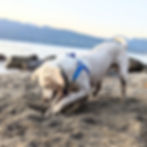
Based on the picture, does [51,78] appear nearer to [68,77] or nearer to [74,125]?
[68,77]

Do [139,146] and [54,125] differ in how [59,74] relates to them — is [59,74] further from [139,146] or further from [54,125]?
[139,146]

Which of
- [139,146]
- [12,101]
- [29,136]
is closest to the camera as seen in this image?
[139,146]

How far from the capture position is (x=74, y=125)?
2.71 meters

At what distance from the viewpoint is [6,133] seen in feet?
8.05

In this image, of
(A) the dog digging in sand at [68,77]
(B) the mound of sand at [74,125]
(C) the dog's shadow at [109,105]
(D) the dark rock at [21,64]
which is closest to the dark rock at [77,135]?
(B) the mound of sand at [74,125]

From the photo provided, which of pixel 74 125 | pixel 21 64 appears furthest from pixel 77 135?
pixel 21 64

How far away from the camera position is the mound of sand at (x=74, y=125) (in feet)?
7.39

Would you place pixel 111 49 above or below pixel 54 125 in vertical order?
above

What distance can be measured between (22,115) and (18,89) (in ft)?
6.50

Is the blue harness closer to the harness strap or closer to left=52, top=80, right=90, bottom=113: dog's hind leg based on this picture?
the harness strap

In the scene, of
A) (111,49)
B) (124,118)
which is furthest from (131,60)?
(124,118)

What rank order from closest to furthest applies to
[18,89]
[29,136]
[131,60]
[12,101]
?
[29,136]
[12,101]
[18,89]
[131,60]

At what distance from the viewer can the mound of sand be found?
88.7 inches

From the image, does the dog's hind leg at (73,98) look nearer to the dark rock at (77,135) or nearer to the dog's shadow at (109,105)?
the dog's shadow at (109,105)
